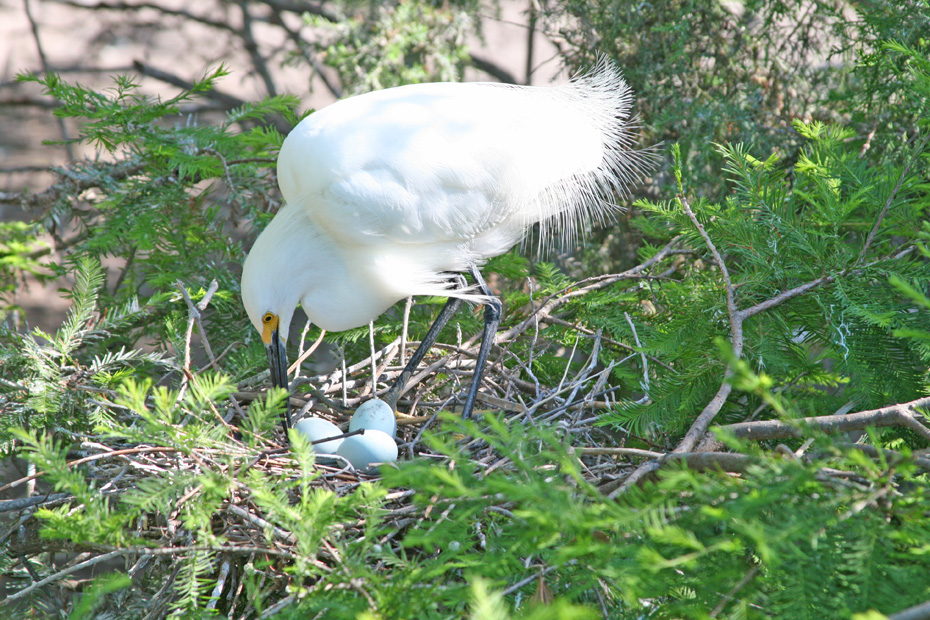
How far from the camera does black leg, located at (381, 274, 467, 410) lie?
5.32 ft

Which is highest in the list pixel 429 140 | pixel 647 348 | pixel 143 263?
pixel 429 140

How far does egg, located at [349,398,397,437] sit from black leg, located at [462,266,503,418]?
0.59 feet

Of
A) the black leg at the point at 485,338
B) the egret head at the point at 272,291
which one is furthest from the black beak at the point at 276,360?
the black leg at the point at 485,338

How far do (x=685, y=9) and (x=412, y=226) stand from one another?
109 cm

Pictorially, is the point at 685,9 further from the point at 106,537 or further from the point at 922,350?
the point at 106,537

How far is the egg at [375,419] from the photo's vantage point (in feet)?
4.45

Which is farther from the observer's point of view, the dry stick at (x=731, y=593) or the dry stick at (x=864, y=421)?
the dry stick at (x=864, y=421)

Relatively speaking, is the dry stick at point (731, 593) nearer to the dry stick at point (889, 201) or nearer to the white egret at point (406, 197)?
the dry stick at point (889, 201)

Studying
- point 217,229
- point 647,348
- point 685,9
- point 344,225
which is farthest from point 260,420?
point 685,9

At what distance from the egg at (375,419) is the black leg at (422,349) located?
20 cm

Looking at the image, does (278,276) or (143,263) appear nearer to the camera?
(278,276)

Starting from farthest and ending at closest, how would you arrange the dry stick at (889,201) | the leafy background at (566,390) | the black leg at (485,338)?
the black leg at (485,338) → the dry stick at (889,201) → the leafy background at (566,390)

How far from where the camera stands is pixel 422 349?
5.58 feet

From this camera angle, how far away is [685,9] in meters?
1.90
